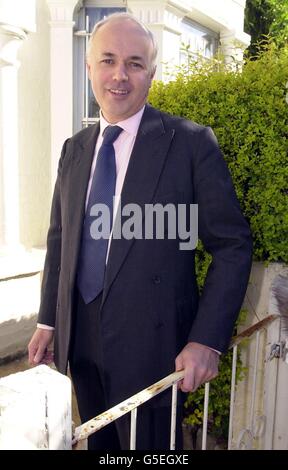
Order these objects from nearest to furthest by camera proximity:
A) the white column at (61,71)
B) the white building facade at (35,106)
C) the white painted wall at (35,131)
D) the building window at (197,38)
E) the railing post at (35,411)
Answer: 1. the railing post at (35,411)
2. the white building facade at (35,106)
3. the white painted wall at (35,131)
4. the white column at (61,71)
5. the building window at (197,38)

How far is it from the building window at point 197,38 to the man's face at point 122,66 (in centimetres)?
515

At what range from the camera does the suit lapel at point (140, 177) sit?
6.64ft

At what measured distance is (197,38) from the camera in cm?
782

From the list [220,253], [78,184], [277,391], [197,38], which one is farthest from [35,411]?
[197,38]

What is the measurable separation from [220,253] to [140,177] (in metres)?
0.47

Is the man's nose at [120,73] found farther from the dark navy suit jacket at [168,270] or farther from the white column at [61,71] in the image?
the white column at [61,71]

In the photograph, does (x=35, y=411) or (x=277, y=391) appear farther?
(x=277, y=391)

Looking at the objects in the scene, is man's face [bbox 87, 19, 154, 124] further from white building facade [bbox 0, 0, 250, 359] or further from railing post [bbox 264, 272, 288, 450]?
white building facade [bbox 0, 0, 250, 359]

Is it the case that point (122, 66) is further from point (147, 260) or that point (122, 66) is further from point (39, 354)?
point (39, 354)

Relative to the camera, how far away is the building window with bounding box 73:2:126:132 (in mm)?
6145

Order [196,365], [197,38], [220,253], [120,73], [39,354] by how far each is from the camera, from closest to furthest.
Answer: [196,365], [220,253], [120,73], [39,354], [197,38]

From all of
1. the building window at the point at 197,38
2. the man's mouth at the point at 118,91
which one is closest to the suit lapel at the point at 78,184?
the man's mouth at the point at 118,91

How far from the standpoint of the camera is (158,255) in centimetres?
203
